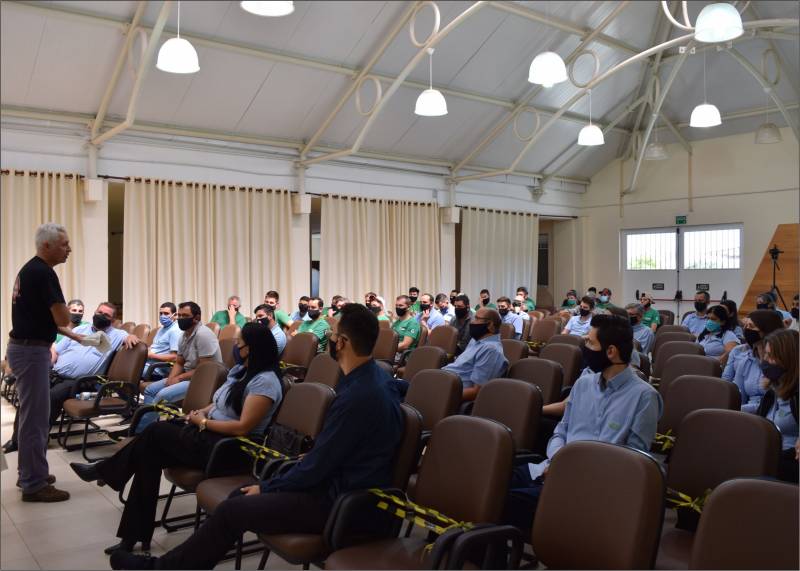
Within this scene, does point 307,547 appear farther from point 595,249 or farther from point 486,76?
point 595,249

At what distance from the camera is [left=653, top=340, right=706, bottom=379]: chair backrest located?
541 centimetres

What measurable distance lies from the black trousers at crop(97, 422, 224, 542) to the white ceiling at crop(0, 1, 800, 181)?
3575 mm

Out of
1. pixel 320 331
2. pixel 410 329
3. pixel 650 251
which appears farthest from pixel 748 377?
pixel 650 251

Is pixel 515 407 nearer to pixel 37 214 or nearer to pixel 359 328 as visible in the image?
pixel 359 328

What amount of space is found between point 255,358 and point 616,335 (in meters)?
1.80

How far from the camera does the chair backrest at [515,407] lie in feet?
10.9

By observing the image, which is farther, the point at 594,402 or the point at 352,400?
the point at 594,402

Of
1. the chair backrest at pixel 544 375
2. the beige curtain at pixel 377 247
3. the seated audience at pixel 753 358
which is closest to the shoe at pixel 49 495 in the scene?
the chair backrest at pixel 544 375

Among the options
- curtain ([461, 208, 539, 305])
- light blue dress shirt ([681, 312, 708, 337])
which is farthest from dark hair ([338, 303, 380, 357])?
curtain ([461, 208, 539, 305])

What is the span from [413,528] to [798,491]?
2.16m

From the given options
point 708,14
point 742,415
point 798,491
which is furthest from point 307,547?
point 708,14

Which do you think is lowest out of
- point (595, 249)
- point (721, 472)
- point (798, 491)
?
point (721, 472)

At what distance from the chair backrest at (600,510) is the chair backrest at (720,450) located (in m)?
0.78

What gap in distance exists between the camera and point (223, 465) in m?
3.21
